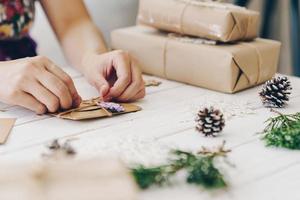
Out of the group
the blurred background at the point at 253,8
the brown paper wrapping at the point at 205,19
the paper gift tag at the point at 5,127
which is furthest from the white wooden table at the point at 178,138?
the blurred background at the point at 253,8

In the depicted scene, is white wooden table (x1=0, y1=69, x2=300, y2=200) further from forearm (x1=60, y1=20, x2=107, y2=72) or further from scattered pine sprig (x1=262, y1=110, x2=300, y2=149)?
forearm (x1=60, y1=20, x2=107, y2=72)

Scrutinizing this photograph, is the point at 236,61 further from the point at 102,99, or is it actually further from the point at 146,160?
the point at 146,160

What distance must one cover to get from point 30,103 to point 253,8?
38.5 inches

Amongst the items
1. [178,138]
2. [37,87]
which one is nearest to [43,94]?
[37,87]

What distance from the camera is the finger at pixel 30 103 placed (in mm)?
919

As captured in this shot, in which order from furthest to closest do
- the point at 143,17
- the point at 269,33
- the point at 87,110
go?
the point at 269,33 < the point at 143,17 < the point at 87,110

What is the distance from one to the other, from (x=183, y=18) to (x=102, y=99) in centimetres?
26

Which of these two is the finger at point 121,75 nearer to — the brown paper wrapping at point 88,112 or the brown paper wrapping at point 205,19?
the brown paper wrapping at point 88,112

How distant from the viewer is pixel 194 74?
1.10m

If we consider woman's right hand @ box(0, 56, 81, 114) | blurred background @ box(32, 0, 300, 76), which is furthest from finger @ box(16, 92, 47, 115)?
blurred background @ box(32, 0, 300, 76)

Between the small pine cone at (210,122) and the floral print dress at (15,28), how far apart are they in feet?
2.04

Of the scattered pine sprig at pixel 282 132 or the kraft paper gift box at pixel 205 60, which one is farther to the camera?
the kraft paper gift box at pixel 205 60

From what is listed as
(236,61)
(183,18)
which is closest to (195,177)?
(236,61)

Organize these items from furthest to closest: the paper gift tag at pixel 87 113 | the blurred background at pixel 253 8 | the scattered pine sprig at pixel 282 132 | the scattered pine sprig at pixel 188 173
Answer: the blurred background at pixel 253 8, the paper gift tag at pixel 87 113, the scattered pine sprig at pixel 282 132, the scattered pine sprig at pixel 188 173
